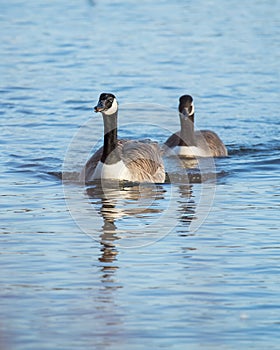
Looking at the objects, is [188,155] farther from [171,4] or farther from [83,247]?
[171,4]

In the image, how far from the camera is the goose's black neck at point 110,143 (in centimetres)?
1301

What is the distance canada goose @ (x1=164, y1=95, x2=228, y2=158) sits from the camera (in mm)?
15312

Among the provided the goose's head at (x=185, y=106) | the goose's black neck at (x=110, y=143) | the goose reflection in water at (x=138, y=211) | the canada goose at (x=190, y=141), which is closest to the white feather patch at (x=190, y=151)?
the canada goose at (x=190, y=141)

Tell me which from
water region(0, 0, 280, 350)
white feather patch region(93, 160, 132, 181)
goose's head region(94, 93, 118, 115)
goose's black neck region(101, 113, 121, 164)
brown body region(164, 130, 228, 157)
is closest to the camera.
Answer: water region(0, 0, 280, 350)

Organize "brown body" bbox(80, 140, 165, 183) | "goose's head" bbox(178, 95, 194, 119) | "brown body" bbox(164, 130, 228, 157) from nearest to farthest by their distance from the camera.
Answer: "brown body" bbox(80, 140, 165, 183) → "brown body" bbox(164, 130, 228, 157) → "goose's head" bbox(178, 95, 194, 119)

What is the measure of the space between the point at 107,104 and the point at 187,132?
3.36 metres

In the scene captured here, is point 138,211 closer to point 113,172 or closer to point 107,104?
point 113,172

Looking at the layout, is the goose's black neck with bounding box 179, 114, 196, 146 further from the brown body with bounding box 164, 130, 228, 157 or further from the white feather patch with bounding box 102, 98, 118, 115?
the white feather patch with bounding box 102, 98, 118, 115

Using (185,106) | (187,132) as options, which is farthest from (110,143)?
(185,106)

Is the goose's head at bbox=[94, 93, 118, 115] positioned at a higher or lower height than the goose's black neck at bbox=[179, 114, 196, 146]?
higher

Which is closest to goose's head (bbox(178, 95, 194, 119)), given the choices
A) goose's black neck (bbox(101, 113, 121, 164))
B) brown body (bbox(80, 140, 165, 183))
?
brown body (bbox(80, 140, 165, 183))

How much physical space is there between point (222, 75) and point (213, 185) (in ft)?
29.7

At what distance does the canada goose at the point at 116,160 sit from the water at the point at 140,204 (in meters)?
0.34

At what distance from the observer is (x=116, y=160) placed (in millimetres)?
13000
